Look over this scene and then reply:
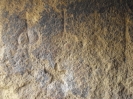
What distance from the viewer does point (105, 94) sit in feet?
5.60

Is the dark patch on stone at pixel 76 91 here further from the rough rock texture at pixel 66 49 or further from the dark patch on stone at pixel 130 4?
the dark patch on stone at pixel 130 4

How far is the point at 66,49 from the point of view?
1.72 m

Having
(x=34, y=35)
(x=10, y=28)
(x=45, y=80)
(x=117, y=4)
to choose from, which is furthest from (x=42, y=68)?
(x=117, y=4)

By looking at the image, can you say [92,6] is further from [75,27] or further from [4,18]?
[4,18]

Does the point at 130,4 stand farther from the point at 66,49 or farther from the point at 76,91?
the point at 76,91

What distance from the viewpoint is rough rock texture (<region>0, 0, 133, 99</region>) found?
1.69 m

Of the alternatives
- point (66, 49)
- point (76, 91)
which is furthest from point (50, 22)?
point (76, 91)

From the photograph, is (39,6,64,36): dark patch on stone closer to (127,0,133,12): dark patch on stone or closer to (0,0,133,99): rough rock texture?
(0,0,133,99): rough rock texture

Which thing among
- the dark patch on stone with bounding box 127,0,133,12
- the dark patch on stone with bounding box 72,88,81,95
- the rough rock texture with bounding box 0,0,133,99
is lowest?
the dark patch on stone with bounding box 72,88,81,95

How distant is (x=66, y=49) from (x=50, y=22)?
199mm

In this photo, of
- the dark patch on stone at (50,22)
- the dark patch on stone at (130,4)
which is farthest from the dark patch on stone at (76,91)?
the dark patch on stone at (130,4)

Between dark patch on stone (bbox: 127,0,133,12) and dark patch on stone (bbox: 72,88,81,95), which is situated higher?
dark patch on stone (bbox: 127,0,133,12)

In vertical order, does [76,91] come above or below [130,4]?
below

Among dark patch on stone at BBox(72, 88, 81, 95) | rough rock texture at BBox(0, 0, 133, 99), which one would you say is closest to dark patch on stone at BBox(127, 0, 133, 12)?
rough rock texture at BBox(0, 0, 133, 99)
